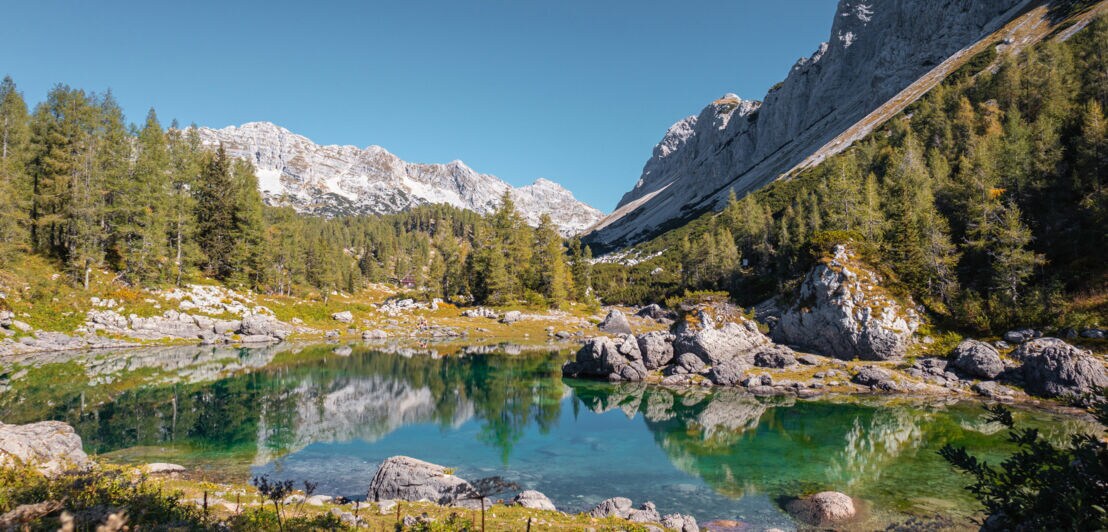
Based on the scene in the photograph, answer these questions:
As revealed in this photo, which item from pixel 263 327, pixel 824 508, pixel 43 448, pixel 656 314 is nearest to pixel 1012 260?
pixel 824 508

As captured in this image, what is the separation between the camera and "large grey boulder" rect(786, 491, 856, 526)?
17641 millimetres

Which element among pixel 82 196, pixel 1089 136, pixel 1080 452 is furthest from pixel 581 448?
pixel 82 196

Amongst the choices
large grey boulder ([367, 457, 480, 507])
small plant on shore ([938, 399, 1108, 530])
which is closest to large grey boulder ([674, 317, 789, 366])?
large grey boulder ([367, 457, 480, 507])

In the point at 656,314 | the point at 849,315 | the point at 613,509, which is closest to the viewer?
the point at 613,509

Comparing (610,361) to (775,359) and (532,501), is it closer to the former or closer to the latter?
(775,359)

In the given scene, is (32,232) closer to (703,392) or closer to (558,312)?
(558,312)

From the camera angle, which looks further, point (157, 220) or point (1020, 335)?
point (157, 220)

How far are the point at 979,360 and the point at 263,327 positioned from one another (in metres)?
80.1

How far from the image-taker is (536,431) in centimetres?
3259

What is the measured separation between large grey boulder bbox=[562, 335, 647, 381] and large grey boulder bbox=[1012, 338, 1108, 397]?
28.6m

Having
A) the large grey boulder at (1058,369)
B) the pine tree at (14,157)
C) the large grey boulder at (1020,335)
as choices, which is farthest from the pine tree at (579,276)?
the pine tree at (14,157)

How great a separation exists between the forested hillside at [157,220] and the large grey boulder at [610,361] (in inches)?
1726

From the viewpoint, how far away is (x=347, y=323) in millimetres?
81062

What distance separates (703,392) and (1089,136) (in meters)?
47.6
